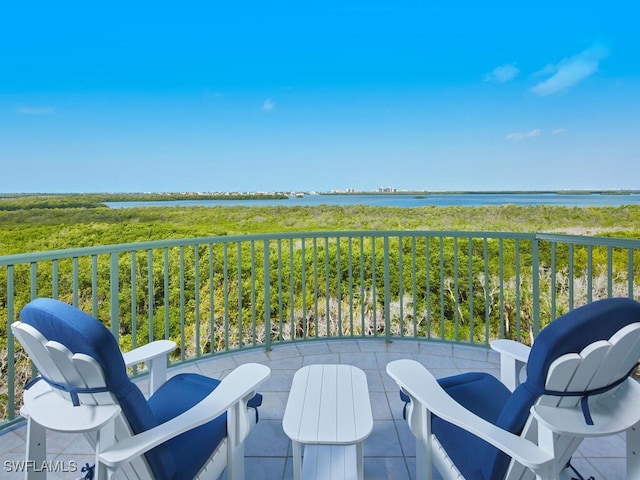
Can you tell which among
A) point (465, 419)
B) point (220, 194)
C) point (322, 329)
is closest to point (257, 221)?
point (220, 194)

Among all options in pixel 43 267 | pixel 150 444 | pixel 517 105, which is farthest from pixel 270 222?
pixel 150 444

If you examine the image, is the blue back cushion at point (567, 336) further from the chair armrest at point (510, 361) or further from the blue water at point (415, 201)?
the blue water at point (415, 201)

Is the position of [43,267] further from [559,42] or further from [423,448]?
[559,42]

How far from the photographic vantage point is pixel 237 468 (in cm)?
147

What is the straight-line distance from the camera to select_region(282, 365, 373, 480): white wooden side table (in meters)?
1.24

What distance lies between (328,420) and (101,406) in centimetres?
78

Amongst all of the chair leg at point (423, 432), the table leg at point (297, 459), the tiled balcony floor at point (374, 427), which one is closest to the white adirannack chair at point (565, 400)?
the chair leg at point (423, 432)

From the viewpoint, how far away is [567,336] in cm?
99

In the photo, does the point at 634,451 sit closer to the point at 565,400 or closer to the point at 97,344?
the point at 565,400

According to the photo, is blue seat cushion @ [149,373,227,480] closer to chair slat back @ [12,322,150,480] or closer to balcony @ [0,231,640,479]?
chair slat back @ [12,322,150,480]

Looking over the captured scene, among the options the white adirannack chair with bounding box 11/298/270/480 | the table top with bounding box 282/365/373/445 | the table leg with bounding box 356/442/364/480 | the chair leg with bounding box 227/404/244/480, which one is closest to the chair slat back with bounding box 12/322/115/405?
the white adirannack chair with bounding box 11/298/270/480

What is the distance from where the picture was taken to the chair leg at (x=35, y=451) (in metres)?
1.34

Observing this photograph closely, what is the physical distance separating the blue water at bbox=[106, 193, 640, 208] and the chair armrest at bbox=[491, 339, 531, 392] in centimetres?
1028

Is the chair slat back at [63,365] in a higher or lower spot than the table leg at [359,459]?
higher
